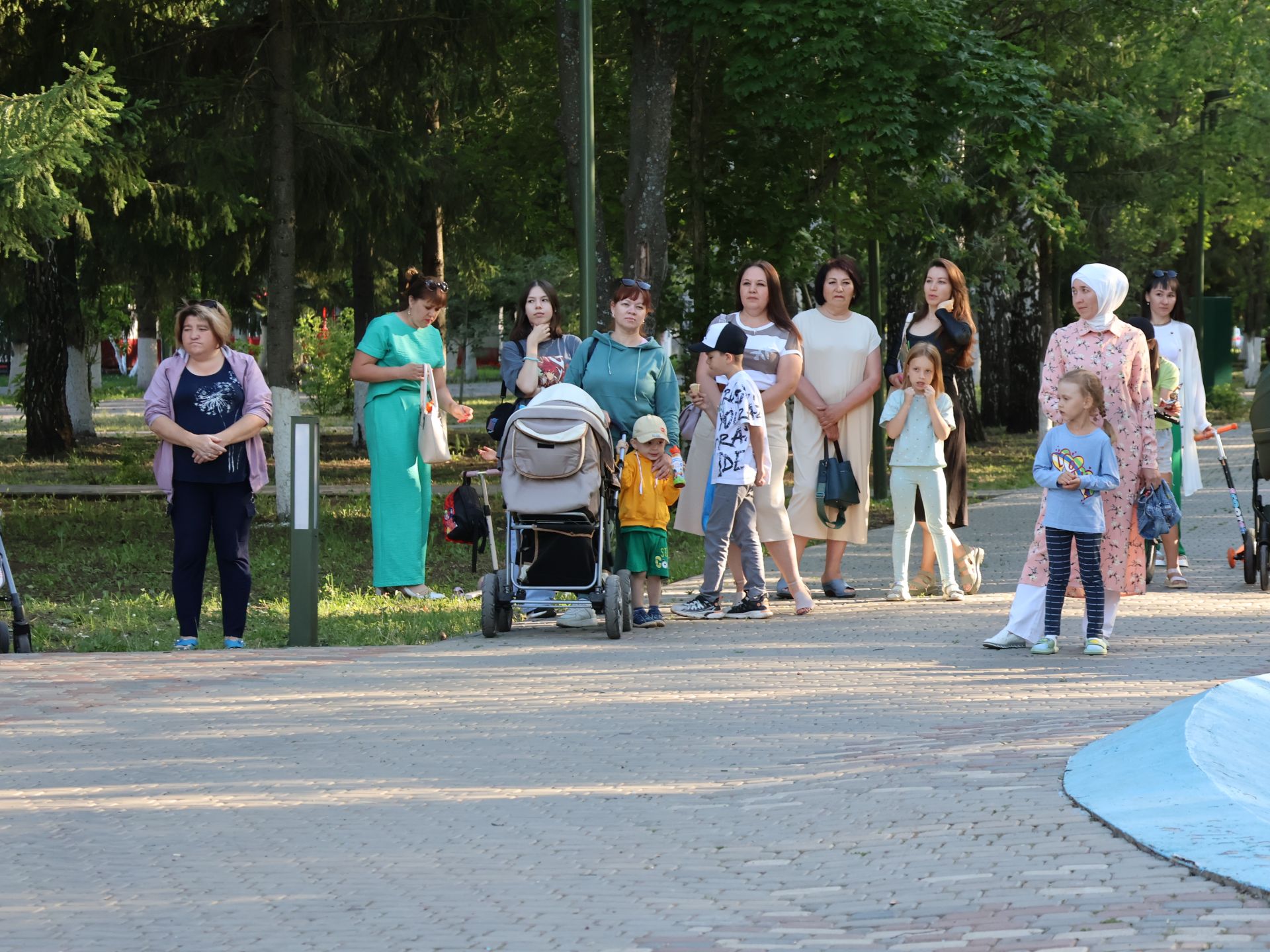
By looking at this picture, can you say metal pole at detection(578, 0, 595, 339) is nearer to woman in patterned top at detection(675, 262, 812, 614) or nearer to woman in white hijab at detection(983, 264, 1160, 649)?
woman in patterned top at detection(675, 262, 812, 614)

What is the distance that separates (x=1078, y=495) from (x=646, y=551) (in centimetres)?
258

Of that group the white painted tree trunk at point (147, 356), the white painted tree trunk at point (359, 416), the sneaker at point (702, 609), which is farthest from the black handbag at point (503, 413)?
the white painted tree trunk at point (147, 356)

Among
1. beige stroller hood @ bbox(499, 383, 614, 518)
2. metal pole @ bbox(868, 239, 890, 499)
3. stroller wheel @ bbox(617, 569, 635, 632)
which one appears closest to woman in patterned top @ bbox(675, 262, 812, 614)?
stroller wheel @ bbox(617, 569, 635, 632)

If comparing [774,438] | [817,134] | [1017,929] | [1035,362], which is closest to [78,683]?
[774,438]

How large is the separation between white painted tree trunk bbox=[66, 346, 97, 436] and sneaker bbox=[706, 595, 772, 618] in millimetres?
24221

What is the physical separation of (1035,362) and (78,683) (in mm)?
26776

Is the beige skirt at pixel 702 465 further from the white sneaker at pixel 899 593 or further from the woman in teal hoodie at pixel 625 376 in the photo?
the white sneaker at pixel 899 593

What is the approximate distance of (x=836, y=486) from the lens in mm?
10898

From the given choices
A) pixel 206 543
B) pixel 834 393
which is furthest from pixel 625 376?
pixel 206 543

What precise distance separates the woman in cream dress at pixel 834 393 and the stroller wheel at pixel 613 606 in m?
1.87

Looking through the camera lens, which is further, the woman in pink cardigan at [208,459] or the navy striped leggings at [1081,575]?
the woman in pink cardigan at [208,459]

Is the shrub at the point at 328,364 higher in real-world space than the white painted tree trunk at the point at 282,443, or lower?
higher

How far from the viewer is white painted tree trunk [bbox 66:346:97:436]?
1270 inches

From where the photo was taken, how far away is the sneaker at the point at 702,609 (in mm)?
10406
